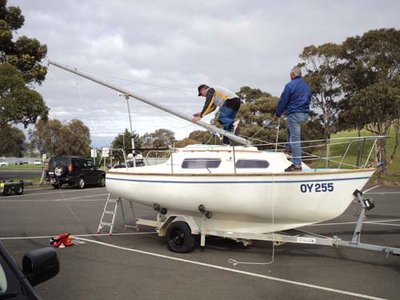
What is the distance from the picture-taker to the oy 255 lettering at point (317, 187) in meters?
7.82

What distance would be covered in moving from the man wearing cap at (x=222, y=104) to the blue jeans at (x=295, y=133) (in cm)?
169

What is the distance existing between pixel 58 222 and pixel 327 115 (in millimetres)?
25517

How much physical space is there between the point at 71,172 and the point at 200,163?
1873 cm

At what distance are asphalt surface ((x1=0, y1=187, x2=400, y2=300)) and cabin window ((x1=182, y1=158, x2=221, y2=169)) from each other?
1.62 m

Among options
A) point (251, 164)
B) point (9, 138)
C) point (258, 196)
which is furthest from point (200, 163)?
point (9, 138)

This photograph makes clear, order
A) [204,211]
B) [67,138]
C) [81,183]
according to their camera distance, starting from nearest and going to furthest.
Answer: [204,211], [81,183], [67,138]

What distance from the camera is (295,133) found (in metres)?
8.73

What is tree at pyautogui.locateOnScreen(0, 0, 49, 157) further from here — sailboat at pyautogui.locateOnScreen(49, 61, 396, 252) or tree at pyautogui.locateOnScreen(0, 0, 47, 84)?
sailboat at pyautogui.locateOnScreen(49, 61, 396, 252)

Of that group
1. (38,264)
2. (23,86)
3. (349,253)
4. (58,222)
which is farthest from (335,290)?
(23,86)

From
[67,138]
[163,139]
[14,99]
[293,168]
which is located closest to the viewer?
[293,168]

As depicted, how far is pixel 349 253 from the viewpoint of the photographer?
8.91 m

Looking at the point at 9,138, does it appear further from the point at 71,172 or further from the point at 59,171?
the point at 71,172

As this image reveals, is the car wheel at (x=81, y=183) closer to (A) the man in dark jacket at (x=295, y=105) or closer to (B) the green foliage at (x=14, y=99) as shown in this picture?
(B) the green foliage at (x=14, y=99)

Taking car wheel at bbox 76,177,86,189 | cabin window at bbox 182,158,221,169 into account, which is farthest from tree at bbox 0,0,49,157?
cabin window at bbox 182,158,221,169
